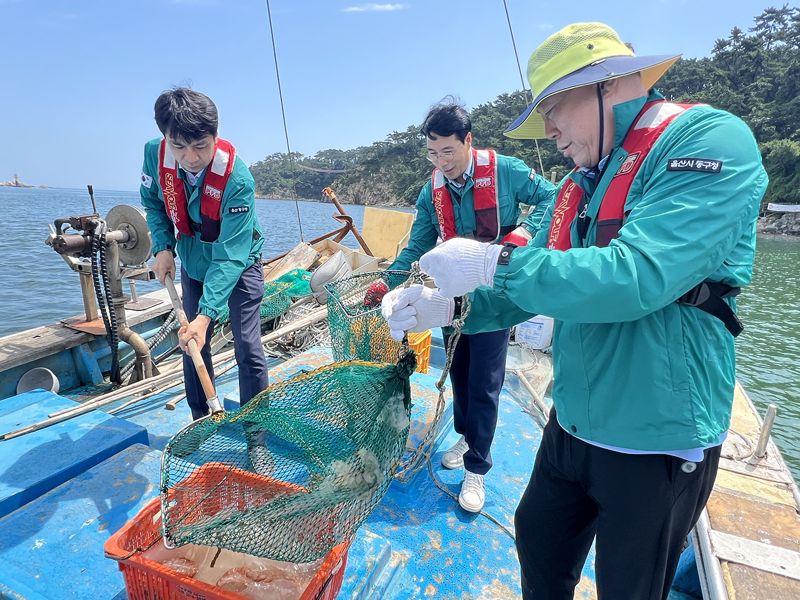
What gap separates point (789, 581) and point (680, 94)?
59678 millimetres

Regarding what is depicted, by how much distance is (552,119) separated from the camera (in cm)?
134

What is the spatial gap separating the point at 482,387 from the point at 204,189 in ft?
6.25

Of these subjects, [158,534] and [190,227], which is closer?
[158,534]

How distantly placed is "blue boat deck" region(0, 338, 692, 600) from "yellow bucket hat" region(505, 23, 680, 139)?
1809mm

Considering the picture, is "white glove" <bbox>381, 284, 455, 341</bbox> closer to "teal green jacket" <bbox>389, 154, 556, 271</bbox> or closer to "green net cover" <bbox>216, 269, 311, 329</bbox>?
"teal green jacket" <bbox>389, 154, 556, 271</bbox>

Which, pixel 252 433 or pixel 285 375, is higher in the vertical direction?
pixel 252 433

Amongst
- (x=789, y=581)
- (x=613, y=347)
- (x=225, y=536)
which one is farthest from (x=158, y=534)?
(x=789, y=581)

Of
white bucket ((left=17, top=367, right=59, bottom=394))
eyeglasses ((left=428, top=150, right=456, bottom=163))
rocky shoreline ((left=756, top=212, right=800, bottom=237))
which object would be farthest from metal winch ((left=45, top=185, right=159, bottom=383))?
rocky shoreline ((left=756, top=212, right=800, bottom=237))

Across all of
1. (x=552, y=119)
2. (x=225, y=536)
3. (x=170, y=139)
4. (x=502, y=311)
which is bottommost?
(x=225, y=536)

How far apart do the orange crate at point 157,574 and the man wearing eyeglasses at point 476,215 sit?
3.99 feet

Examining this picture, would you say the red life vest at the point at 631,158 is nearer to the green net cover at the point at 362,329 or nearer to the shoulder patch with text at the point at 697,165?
the shoulder patch with text at the point at 697,165

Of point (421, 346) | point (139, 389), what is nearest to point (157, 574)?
point (139, 389)

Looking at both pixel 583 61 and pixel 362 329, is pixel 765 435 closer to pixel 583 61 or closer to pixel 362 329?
pixel 362 329

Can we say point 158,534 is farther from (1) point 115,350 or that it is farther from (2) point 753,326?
(2) point 753,326
